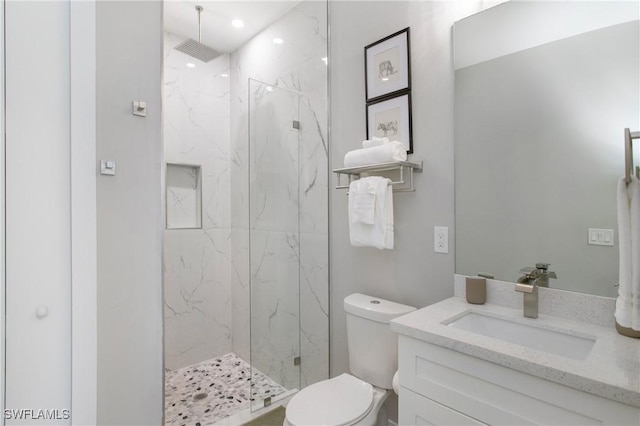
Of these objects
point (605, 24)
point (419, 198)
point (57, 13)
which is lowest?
point (419, 198)

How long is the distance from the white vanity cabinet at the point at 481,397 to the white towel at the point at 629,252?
314mm

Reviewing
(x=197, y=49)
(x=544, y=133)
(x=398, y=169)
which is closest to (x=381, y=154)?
(x=398, y=169)

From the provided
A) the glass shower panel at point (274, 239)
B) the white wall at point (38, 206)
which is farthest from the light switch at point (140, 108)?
the glass shower panel at point (274, 239)

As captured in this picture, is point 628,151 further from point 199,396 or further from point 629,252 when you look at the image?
point 199,396

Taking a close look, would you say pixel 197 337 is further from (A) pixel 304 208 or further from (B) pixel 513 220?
(B) pixel 513 220

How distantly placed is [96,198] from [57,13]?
0.83m

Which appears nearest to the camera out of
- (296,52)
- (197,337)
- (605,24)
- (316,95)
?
(605,24)

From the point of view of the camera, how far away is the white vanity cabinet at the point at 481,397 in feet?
2.56

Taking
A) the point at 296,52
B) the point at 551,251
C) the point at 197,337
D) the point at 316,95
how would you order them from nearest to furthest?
the point at 551,251 < the point at 316,95 < the point at 296,52 < the point at 197,337

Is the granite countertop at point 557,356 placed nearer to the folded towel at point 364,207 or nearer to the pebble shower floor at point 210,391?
the folded towel at point 364,207

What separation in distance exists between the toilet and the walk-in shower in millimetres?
519

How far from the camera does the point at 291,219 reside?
219 cm

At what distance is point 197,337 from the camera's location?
273cm

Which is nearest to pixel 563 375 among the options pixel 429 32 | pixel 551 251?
pixel 551 251
